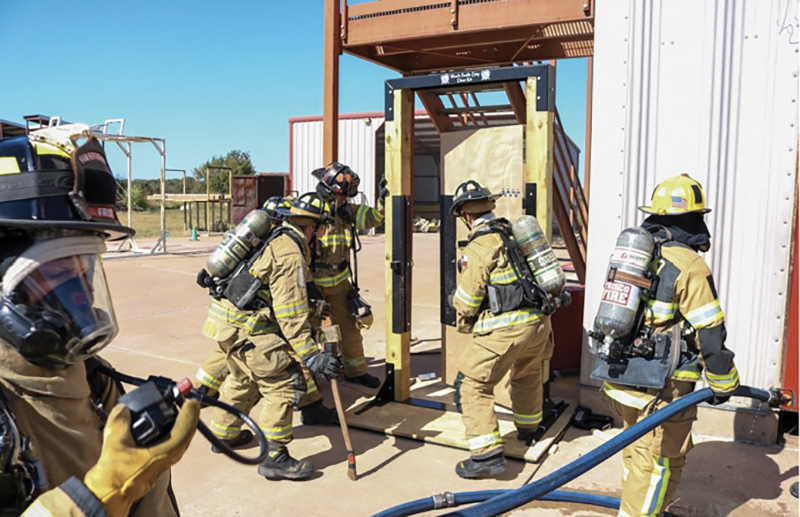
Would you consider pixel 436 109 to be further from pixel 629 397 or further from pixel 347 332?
pixel 629 397

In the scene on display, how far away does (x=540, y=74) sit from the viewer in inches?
190

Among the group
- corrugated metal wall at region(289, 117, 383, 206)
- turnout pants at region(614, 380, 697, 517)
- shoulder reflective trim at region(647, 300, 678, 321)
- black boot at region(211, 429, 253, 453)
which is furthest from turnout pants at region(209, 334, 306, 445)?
corrugated metal wall at region(289, 117, 383, 206)

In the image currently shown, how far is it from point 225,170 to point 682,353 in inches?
1742

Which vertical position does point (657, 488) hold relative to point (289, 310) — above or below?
below

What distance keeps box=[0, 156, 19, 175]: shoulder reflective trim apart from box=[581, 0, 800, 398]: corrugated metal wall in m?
4.43

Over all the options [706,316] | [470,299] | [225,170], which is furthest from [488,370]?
[225,170]

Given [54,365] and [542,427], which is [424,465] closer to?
[542,427]

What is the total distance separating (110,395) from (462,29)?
4854mm

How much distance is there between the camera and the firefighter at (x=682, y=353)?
10.3ft

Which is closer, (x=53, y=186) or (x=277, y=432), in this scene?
(x=53, y=186)

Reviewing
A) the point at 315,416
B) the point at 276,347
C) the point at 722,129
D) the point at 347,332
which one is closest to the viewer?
the point at 276,347

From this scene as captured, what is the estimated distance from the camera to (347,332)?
629 centimetres

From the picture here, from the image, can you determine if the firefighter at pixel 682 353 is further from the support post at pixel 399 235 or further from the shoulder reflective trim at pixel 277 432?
the support post at pixel 399 235

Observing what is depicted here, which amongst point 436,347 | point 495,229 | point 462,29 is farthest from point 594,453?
point 436,347
